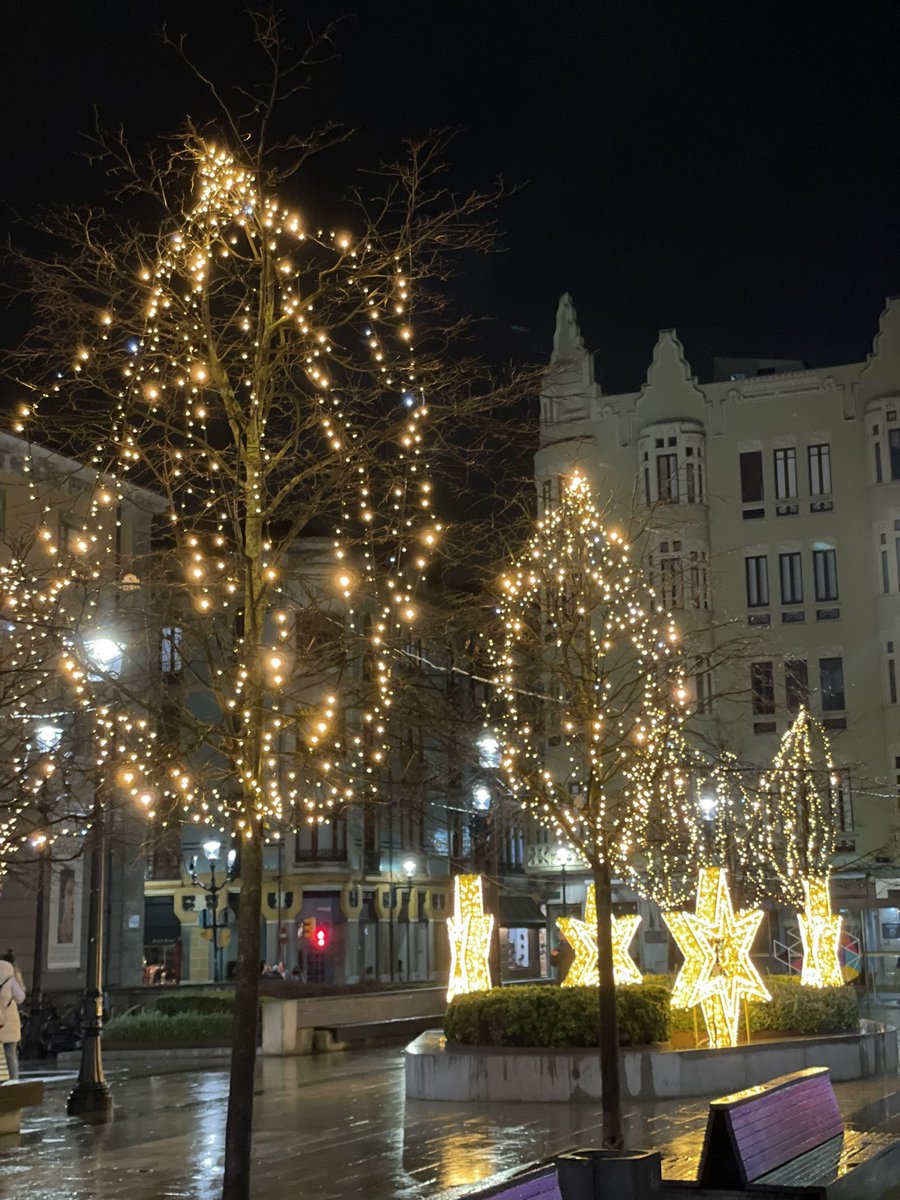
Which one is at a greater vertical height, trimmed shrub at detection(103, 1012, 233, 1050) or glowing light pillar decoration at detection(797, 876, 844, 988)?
glowing light pillar decoration at detection(797, 876, 844, 988)

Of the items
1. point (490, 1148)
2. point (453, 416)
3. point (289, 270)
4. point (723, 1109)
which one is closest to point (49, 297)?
point (289, 270)

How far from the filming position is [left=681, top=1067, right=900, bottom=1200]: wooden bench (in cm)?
913

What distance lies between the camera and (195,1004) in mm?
30422

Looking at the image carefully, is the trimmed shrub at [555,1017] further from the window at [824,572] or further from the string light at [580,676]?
the window at [824,572]

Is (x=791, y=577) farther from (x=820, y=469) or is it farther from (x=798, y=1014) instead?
(x=798, y=1014)

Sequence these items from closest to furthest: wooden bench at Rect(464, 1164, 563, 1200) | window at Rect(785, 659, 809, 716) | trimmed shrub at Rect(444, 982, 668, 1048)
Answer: wooden bench at Rect(464, 1164, 563, 1200) → trimmed shrub at Rect(444, 982, 668, 1048) → window at Rect(785, 659, 809, 716)

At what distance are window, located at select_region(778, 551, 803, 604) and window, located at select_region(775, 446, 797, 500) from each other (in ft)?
6.59

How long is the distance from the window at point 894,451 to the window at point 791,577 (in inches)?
161

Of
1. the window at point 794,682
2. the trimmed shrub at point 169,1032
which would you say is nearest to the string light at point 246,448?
the trimmed shrub at point 169,1032

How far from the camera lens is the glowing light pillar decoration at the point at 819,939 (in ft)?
77.1

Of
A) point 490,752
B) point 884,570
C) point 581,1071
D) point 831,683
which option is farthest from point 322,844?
point 581,1071

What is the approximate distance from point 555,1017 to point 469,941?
3549 millimetres

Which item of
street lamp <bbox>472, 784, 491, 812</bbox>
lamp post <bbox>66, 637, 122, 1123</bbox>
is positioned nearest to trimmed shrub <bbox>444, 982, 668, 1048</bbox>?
lamp post <bbox>66, 637, 122, 1123</bbox>

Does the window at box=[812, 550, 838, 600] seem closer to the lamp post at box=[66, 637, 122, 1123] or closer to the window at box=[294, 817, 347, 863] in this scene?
the window at box=[294, 817, 347, 863]
